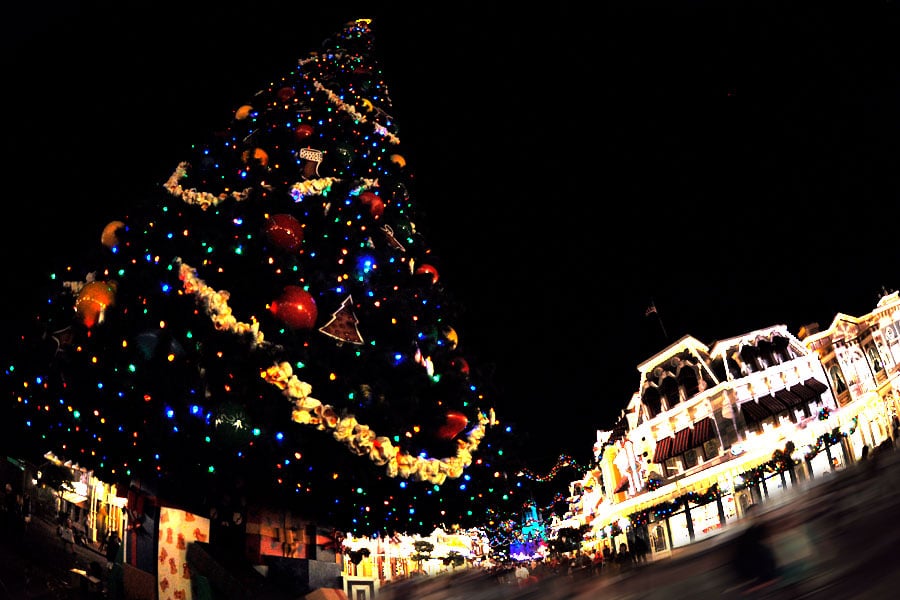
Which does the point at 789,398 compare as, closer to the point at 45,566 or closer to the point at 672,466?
the point at 672,466

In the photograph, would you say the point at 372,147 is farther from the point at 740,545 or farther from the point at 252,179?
the point at 740,545

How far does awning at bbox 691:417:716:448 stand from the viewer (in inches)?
843

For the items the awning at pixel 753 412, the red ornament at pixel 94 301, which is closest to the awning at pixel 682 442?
the awning at pixel 753 412

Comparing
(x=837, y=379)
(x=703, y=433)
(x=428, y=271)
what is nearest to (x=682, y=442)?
(x=703, y=433)

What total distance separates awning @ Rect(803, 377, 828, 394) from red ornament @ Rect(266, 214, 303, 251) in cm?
2345

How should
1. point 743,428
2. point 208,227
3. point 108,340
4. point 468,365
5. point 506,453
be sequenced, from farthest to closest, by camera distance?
point 743,428 → point 468,365 → point 506,453 → point 208,227 → point 108,340

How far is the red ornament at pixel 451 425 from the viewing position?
4090 millimetres

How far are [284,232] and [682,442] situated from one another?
23.2 meters

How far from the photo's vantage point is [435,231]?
29.3ft

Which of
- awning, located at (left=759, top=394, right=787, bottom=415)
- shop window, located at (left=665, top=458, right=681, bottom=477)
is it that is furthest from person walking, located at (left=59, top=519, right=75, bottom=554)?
shop window, located at (left=665, top=458, right=681, bottom=477)

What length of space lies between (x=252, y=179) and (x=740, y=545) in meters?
5.26

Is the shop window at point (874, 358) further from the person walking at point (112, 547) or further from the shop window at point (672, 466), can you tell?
the person walking at point (112, 547)

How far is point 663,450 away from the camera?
23125mm

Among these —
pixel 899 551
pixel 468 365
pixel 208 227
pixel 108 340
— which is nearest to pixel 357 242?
pixel 208 227
